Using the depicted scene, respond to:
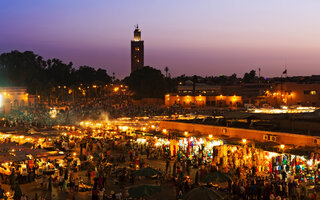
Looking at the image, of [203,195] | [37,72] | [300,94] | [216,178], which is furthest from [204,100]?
[203,195]

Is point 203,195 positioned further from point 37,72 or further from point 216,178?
point 37,72

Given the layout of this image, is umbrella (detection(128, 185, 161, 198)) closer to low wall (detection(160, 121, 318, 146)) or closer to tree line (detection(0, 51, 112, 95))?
low wall (detection(160, 121, 318, 146))

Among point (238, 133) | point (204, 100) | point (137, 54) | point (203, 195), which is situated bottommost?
point (203, 195)

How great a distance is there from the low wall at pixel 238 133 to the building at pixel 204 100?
52040mm

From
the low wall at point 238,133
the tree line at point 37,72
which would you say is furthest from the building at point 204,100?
the low wall at point 238,133

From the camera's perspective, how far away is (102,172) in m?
19.0

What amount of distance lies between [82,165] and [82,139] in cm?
933

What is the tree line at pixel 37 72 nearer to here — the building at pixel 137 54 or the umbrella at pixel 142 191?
the building at pixel 137 54

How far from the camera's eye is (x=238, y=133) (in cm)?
2244

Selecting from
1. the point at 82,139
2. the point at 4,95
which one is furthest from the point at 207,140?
the point at 4,95

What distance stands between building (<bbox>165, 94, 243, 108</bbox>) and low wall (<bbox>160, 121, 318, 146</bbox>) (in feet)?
171

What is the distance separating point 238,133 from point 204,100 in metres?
62.3

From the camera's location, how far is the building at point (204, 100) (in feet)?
270

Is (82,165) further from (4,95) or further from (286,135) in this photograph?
(4,95)
